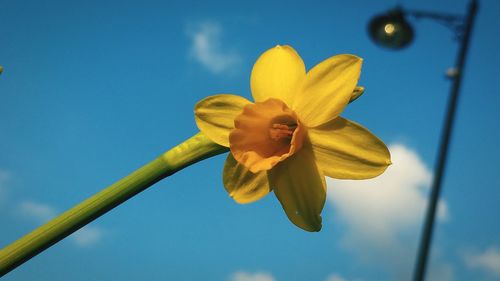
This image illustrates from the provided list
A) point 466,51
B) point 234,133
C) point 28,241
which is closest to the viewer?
point 28,241

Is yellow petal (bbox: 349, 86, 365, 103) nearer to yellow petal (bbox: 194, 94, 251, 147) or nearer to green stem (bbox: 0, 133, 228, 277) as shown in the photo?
yellow petal (bbox: 194, 94, 251, 147)

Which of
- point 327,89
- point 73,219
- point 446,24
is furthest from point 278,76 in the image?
point 446,24

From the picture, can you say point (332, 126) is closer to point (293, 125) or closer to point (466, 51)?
point (293, 125)

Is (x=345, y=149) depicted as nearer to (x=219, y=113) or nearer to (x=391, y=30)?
(x=219, y=113)

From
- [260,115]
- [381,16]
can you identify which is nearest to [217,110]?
[260,115]

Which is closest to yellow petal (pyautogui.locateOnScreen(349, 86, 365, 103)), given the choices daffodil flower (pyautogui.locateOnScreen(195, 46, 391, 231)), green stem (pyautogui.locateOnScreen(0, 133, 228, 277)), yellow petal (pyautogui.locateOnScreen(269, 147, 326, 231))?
daffodil flower (pyautogui.locateOnScreen(195, 46, 391, 231))
